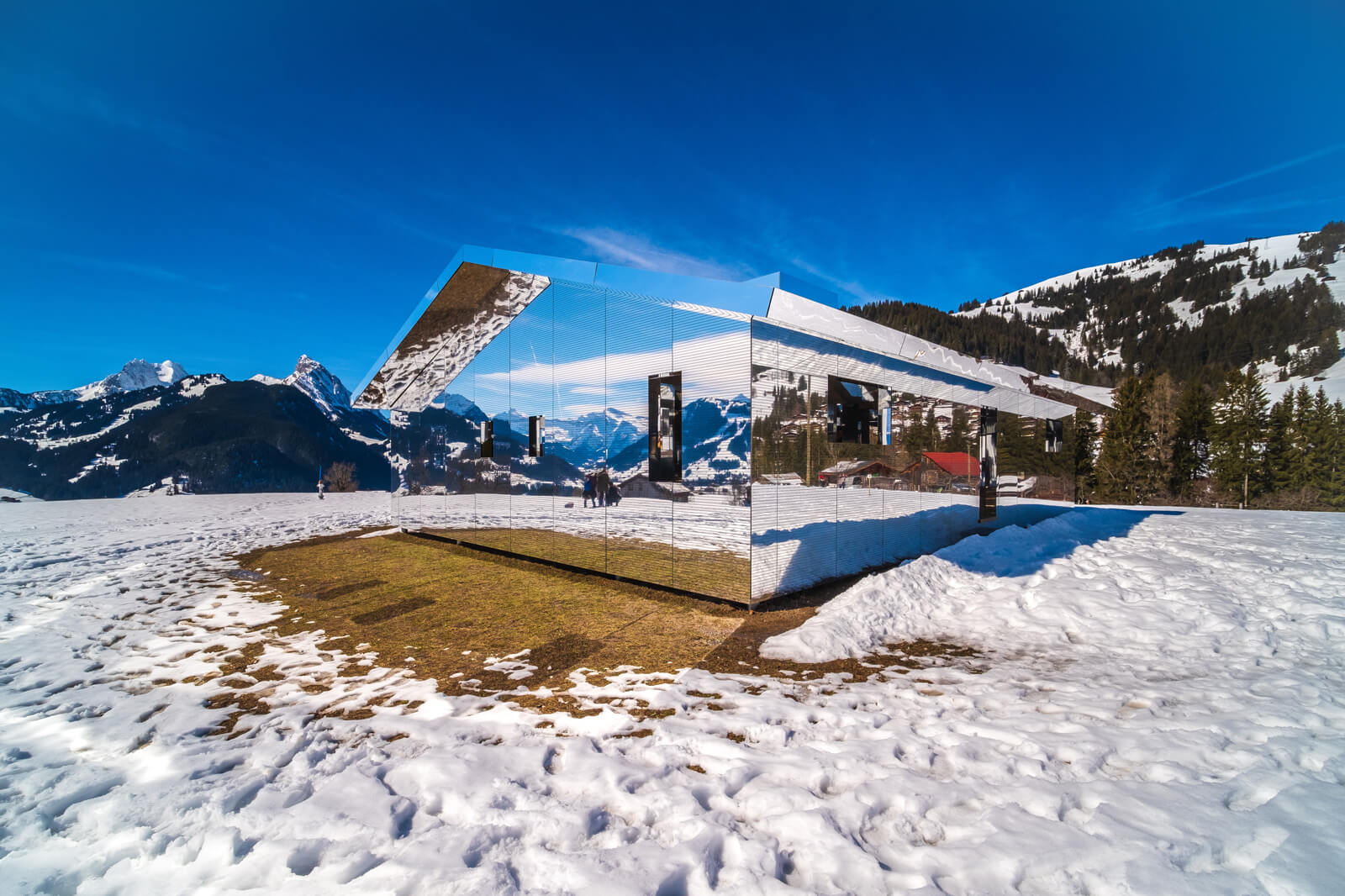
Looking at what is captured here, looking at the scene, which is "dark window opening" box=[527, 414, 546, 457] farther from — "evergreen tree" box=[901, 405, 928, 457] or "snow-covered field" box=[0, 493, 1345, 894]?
"evergreen tree" box=[901, 405, 928, 457]

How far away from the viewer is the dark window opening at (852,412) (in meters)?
6.93

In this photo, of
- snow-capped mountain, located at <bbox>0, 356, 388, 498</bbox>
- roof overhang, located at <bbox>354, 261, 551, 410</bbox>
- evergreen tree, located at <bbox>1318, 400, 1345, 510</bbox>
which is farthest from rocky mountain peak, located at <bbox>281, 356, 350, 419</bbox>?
evergreen tree, located at <bbox>1318, 400, 1345, 510</bbox>

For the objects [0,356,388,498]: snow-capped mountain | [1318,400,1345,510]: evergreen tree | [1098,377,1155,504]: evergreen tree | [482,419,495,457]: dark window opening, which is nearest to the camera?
[482,419,495,457]: dark window opening

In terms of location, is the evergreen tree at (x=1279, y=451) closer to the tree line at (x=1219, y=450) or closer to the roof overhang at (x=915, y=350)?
the tree line at (x=1219, y=450)

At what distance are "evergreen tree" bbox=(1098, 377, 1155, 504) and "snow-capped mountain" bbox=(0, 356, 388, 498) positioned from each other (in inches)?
2178

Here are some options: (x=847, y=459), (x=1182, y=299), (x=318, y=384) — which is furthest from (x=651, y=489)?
(x=318, y=384)

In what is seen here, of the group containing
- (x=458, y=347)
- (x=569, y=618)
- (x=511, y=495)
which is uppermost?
(x=458, y=347)

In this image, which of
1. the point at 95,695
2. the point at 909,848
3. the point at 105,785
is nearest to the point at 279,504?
the point at 95,695

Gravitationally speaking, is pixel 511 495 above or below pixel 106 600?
above

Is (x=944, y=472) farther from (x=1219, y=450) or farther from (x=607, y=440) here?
(x=1219, y=450)

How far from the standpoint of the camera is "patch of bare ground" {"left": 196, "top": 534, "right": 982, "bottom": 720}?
413cm

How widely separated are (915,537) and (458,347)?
9073mm

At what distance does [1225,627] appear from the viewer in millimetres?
5160

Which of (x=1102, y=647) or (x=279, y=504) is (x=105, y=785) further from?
(x=279, y=504)
